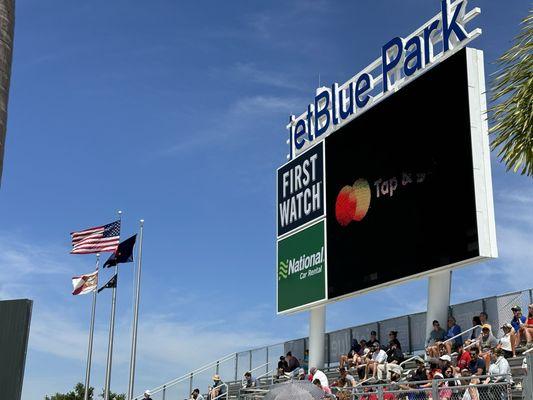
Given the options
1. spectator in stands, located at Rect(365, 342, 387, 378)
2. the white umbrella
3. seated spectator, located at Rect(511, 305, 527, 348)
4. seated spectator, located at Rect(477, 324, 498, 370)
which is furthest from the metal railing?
the white umbrella

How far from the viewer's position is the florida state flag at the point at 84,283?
104ft

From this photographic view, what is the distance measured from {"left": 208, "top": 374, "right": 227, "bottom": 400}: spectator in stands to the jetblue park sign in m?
7.63

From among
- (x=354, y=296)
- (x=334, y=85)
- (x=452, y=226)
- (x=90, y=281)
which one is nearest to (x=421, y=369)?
Answer: (x=452, y=226)

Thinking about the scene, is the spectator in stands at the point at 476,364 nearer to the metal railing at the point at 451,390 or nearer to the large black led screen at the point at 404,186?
the metal railing at the point at 451,390

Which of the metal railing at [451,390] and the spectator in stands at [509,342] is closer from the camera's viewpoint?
the metal railing at [451,390]

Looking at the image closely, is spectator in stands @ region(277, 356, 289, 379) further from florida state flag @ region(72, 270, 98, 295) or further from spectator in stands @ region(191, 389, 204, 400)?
florida state flag @ region(72, 270, 98, 295)

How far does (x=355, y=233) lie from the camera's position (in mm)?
21219

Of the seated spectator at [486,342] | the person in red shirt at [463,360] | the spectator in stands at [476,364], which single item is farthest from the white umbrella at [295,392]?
the seated spectator at [486,342]

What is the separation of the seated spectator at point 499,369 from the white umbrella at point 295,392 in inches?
263

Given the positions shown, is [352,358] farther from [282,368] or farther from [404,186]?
[404,186]

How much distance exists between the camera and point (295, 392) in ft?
22.4

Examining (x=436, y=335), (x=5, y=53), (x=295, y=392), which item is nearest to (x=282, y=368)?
(x=436, y=335)

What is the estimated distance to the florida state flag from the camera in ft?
104

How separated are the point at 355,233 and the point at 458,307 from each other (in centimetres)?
346
